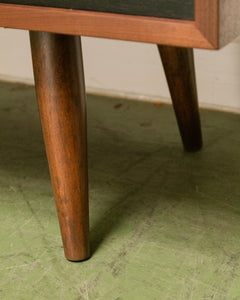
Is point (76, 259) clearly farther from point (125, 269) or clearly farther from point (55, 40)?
point (55, 40)

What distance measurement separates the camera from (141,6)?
72 centimetres

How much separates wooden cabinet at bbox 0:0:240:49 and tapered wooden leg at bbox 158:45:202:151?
553 mm

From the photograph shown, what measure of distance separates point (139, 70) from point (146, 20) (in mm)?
1147

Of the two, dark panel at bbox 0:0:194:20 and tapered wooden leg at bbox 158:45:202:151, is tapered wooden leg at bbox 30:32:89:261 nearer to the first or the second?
dark panel at bbox 0:0:194:20

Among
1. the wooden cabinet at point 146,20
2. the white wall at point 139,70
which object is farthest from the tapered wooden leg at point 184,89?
the wooden cabinet at point 146,20

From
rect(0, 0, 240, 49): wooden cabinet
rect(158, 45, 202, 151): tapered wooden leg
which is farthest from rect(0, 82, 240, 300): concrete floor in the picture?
rect(0, 0, 240, 49): wooden cabinet

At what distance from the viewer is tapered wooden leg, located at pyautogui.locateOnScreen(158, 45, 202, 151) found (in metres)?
1.32

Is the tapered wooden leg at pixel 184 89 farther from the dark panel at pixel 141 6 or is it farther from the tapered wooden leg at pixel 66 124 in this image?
the dark panel at pixel 141 6

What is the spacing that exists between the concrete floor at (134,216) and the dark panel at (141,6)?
451 millimetres

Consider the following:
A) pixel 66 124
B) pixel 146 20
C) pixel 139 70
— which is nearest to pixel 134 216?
pixel 66 124

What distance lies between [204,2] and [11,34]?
1467mm

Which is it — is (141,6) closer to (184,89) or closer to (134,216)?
(134,216)

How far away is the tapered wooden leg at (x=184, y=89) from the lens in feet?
4.32

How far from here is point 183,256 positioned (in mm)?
1018
